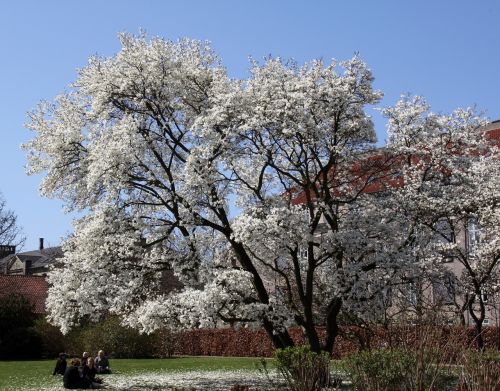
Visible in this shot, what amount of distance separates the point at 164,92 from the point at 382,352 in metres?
13.6

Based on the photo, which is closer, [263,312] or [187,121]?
[263,312]

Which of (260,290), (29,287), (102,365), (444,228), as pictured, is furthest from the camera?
(29,287)

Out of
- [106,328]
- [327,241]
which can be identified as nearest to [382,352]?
[327,241]

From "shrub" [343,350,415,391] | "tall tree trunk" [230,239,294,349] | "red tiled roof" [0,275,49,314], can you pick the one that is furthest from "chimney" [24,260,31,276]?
"shrub" [343,350,415,391]

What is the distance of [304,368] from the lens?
13141 millimetres

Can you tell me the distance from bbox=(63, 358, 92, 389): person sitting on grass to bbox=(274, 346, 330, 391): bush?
376 inches

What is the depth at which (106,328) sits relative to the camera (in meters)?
40.0

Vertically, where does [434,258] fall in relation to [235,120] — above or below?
below

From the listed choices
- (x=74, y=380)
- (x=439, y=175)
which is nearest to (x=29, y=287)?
(x=74, y=380)

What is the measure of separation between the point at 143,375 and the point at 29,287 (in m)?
27.3

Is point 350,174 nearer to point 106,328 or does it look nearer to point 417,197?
point 417,197

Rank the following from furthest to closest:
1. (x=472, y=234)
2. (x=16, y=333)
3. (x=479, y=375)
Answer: (x=16, y=333) → (x=472, y=234) → (x=479, y=375)

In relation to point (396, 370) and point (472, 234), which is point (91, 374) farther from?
point (472, 234)

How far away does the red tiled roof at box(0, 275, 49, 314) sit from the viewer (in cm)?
4828
